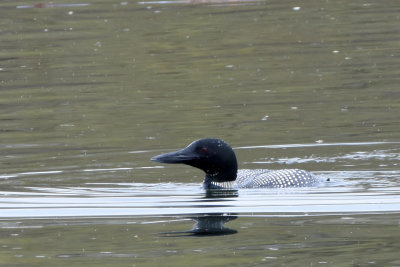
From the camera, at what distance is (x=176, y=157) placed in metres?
10.5

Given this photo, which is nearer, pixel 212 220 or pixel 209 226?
pixel 209 226

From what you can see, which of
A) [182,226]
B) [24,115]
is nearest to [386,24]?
[24,115]

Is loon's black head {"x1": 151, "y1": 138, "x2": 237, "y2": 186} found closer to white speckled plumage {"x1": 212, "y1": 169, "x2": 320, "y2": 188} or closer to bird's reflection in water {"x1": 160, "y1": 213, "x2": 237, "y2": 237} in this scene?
white speckled plumage {"x1": 212, "y1": 169, "x2": 320, "y2": 188}

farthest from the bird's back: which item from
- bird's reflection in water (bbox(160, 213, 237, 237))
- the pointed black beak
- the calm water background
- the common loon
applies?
bird's reflection in water (bbox(160, 213, 237, 237))

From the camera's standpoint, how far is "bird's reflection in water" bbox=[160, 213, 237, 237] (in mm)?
8438

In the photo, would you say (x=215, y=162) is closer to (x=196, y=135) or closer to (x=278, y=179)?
(x=278, y=179)

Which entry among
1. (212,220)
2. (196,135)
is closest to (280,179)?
(212,220)

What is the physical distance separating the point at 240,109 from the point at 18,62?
269 inches

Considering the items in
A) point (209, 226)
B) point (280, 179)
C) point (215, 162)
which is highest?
point (215, 162)

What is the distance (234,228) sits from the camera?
8578 millimetres

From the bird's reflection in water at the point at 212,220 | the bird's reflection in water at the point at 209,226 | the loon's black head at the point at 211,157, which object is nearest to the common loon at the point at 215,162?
the loon's black head at the point at 211,157

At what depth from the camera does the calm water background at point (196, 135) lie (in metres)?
8.12

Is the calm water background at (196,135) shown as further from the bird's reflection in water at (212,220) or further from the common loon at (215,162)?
the common loon at (215,162)

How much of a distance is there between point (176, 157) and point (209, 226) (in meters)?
1.82
